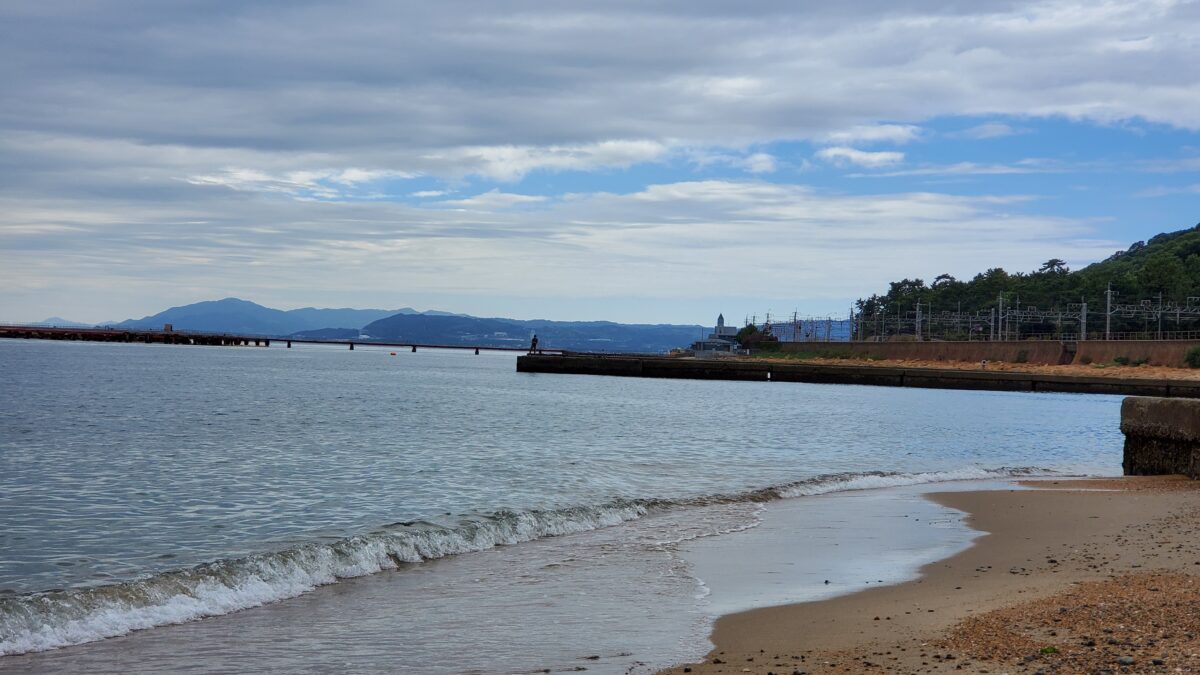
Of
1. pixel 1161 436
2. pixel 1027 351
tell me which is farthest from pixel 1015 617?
pixel 1027 351

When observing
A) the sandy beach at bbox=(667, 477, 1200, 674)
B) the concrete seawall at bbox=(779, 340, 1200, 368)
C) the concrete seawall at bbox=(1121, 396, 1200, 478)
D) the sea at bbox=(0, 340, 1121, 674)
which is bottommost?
the sea at bbox=(0, 340, 1121, 674)

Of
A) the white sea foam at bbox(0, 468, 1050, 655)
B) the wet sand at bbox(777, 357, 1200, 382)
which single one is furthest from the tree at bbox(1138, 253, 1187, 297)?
the white sea foam at bbox(0, 468, 1050, 655)

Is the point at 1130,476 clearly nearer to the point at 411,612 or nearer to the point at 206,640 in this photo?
the point at 411,612

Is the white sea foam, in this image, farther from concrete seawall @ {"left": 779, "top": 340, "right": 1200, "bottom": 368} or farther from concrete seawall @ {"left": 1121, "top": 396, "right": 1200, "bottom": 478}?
concrete seawall @ {"left": 779, "top": 340, "right": 1200, "bottom": 368}

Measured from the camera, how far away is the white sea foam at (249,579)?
9516 mm

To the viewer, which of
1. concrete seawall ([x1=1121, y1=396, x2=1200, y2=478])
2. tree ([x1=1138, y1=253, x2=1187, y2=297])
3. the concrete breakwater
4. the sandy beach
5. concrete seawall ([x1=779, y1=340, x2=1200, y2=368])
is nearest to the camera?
the sandy beach

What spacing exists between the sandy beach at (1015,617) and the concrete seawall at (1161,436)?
6837 millimetres

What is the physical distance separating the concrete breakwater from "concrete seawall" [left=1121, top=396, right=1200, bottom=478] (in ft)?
147

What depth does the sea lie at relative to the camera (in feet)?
30.1

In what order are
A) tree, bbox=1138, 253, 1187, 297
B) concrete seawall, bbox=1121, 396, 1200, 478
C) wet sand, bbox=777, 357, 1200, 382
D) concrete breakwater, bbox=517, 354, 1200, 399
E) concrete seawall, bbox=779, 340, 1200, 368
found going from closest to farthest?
1. concrete seawall, bbox=1121, 396, 1200, 478
2. concrete breakwater, bbox=517, 354, 1200, 399
3. wet sand, bbox=777, 357, 1200, 382
4. concrete seawall, bbox=779, 340, 1200, 368
5. tree, bbox=1138, 253, 1187, 297

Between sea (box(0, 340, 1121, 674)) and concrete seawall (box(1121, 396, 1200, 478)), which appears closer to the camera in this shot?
sea (box(0, 340, 1121, 674))

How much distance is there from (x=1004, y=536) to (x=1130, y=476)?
9.61 m

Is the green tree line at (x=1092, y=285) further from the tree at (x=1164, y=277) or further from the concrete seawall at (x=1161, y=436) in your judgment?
the concrete seawall at (x=1161, y=436)

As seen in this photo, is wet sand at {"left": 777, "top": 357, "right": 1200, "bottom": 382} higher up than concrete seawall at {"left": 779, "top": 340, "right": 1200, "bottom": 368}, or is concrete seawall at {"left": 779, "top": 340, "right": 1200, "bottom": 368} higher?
concrete seawall at {"left": 779, "top": 340, "right": 1200, "bottom": 368}
